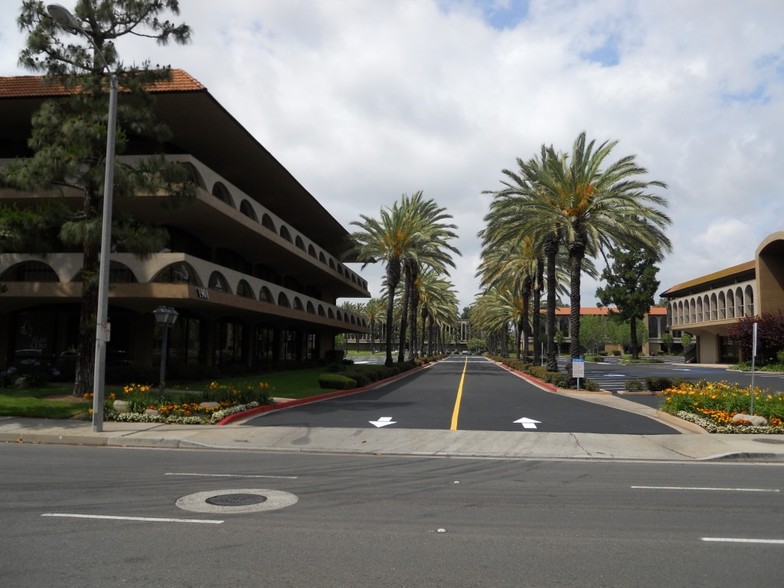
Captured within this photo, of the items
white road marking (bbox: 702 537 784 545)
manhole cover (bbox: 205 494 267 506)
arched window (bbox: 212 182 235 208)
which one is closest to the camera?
white road marking (bbox: 702 537 784 545)

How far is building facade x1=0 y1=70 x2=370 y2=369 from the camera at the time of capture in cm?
2422

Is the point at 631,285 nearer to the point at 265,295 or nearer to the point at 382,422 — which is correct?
the point at 265,295

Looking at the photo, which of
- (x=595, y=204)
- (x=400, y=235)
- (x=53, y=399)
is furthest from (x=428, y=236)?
(x=53, y=399)

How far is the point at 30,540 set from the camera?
6238 millimetres

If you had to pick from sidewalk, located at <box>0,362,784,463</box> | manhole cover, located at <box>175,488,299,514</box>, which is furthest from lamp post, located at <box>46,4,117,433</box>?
manhole cover, located at <box>175,488,299,514</box>

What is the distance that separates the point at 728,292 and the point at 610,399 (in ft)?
152

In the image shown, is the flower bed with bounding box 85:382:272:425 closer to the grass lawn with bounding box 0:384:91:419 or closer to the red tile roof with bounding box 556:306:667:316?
the grass lawn with bounding box 0:384:91:419

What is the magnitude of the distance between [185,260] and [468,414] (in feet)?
40.6

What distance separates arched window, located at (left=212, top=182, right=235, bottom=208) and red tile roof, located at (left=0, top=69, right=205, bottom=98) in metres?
A: 4.44

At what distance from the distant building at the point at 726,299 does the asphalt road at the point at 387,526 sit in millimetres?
50079

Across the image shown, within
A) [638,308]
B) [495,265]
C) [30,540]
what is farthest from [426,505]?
[638,308]

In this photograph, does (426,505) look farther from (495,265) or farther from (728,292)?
(728,292)

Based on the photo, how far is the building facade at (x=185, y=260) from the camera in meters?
24.2

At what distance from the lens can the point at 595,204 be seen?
1165 inches
